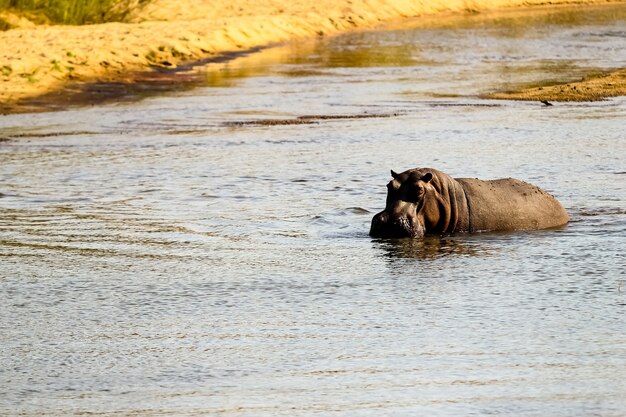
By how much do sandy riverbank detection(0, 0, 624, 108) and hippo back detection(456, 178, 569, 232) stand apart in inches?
400

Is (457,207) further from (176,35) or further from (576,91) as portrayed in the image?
(176,35)

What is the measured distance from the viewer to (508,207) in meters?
10.7

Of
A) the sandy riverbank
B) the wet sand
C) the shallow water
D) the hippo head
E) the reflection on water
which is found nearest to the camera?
the shallow water

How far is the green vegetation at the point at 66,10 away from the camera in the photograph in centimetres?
3098

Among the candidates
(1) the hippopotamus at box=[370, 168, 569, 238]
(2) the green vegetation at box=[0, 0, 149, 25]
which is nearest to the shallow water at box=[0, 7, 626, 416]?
(1) the hippopotamus at box=[370, 168, 569, 238]

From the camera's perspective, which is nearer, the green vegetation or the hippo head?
the hippo head

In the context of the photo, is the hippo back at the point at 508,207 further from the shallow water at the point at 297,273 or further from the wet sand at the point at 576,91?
the wet sand at the point at 576,91

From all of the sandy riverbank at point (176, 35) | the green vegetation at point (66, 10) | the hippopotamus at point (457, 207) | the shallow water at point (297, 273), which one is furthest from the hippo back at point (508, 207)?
the green vegetation at point (66, 10)

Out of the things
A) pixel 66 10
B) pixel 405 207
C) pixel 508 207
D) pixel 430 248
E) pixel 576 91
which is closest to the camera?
pixel 430 248

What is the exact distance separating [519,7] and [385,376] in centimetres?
4167

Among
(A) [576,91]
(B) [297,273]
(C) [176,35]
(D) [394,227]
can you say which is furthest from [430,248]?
(C) [176,35]

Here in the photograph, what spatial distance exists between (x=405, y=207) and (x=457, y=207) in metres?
0.47

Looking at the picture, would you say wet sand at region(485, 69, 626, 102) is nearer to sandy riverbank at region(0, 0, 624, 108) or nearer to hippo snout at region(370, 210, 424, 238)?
sandy riverbank at region(0, 0, 624, 108)

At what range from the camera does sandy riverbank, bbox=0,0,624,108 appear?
23.3 m
